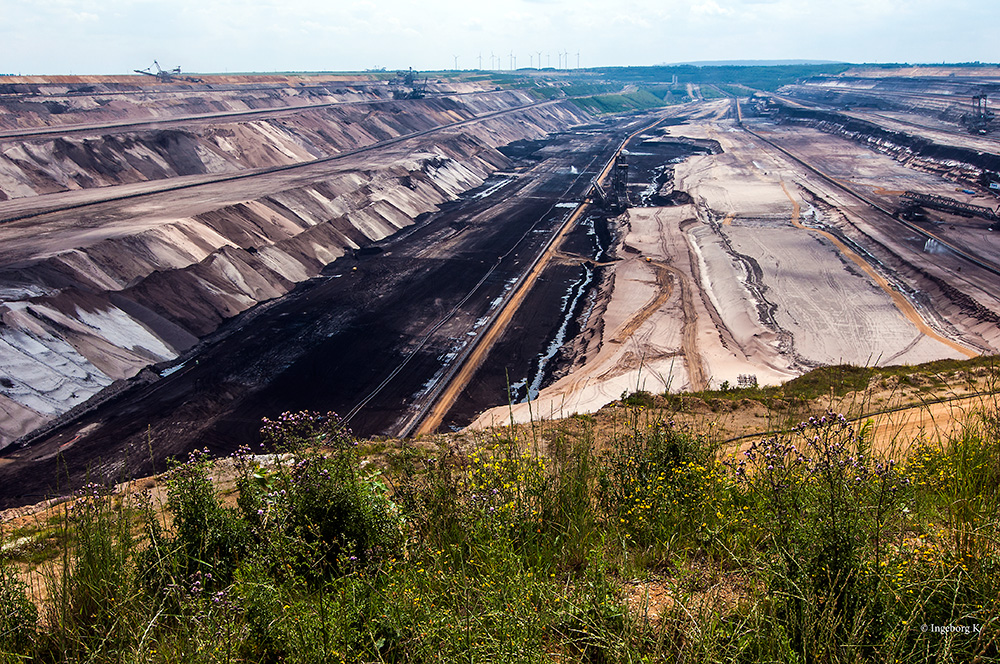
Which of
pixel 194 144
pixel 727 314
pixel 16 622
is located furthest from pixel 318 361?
pixel 194 144

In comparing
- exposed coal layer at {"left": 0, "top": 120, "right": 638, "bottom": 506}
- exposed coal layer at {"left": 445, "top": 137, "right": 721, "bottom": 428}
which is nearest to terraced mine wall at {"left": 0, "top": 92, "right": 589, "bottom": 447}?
exposed coal layer at {"left": 0, "top": 120, "right": 638, "bottom": 506}

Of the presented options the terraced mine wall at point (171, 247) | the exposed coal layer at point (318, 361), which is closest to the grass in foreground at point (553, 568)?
the exposed coal layer at point (318, 361)

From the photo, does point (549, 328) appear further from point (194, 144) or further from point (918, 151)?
point (918, 151)

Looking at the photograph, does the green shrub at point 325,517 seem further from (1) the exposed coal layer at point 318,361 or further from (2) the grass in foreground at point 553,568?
(1) the exposed coal layer at point 318,361

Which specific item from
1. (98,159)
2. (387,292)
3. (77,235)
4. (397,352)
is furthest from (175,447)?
(98,159)

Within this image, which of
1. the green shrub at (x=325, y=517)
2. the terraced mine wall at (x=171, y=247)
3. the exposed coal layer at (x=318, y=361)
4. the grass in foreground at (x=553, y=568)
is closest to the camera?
the grass in foreground at (x=553, y=568)

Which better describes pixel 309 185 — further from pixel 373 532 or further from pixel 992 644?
pixel 992 644
